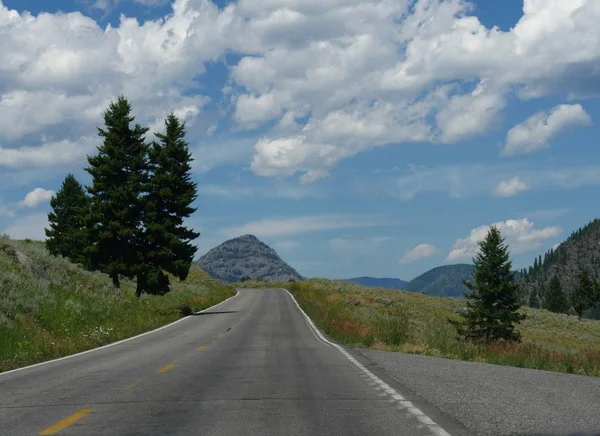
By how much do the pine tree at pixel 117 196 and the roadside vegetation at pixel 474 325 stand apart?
12919 millimetres

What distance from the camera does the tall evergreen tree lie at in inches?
2282

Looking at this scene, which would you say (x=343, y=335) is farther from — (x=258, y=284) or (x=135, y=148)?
(x=258, y=284)

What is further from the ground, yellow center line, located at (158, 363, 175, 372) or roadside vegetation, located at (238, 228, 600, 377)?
roadside vegetation, located at (238, 228, 600, 377)

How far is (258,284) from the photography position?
118312 millimetres

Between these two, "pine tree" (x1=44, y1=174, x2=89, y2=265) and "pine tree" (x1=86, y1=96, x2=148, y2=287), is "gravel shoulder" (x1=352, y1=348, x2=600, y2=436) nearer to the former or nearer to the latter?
"pine tree" (x1=86, y1=96, x2=148, y2=287)

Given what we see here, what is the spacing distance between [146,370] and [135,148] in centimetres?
3394

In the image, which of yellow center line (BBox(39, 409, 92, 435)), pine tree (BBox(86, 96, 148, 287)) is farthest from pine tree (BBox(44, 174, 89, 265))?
yellow center line (BBox(39, 409, 92, 435))

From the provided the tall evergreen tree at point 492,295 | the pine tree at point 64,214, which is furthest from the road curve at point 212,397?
the pine tree at point 64,214

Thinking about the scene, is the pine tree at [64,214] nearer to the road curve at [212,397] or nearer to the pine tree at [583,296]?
the road curve at [212,397]

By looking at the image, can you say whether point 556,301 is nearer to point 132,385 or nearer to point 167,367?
point 167,367

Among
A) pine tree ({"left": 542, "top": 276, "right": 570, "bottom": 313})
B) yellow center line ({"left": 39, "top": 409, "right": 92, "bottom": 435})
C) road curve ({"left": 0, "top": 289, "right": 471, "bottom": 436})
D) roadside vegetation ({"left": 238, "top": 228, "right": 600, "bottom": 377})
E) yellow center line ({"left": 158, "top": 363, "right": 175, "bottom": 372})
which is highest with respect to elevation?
pine tree ({"left": 542, "top": 276, "right": 570, "bottom": 313})

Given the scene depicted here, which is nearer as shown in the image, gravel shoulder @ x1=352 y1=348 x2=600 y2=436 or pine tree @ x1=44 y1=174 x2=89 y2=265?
gravel shoulder @ x1=352 y1=348 x2=600 y2=436

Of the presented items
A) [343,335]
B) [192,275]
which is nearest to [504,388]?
[343,335]

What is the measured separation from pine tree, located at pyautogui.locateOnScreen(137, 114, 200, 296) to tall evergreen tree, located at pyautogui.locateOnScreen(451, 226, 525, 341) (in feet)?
76.8
